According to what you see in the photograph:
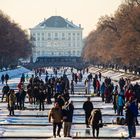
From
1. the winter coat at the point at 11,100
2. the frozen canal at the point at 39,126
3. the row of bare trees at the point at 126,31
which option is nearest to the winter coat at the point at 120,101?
the frozen canal at the point at 39,126

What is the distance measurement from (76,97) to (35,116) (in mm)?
12966

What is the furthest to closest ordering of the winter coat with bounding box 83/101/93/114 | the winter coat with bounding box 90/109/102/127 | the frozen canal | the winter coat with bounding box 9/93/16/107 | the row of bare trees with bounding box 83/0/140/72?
1. the row of bare trees with bounding box 83/0/140/72
2. the winter coat with bounding box 9/93/16/107
3. the winter coat with bounding box 83/101/93/114
4. the frozen canal
5. the winter coat with bounding box 90/109/102/127

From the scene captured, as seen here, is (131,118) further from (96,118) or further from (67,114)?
(67,114)

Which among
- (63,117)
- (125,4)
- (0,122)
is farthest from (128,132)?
(125,4)

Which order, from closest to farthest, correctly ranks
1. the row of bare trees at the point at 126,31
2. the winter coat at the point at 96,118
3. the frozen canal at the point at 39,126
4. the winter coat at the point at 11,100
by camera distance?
1. the winter coat at the point at 96,118
2. the frozen canal at the point at 39,126
3. the winter coat at the point at 11,100
4. the row of bare trees at the point at 126,31

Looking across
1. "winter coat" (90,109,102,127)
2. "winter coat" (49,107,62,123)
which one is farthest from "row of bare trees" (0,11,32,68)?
"winter coat" (90,109,102,127)

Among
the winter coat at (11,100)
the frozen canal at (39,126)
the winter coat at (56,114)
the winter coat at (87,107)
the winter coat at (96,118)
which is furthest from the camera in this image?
the winter coat at (11,100)

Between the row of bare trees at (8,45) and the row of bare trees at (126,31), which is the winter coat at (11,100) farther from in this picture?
the row of bare trees at (8,45)

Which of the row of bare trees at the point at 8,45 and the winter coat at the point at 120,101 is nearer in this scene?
the winter coat at the point at 120,101

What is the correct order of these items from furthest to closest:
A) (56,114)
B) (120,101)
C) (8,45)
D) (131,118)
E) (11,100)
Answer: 1. (8,45)
2. (11,100)
3. (120,101)
4. (131,118)
5. (56,114)

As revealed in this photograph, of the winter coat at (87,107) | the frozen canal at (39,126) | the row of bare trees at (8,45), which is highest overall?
the row of bare trees at (8,45)

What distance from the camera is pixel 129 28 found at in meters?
63.5

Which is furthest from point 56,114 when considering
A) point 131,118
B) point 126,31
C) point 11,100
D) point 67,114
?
point 126,31

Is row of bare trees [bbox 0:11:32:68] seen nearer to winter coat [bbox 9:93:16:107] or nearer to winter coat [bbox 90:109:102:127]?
winter coat [bbox 9:93:16:107]
